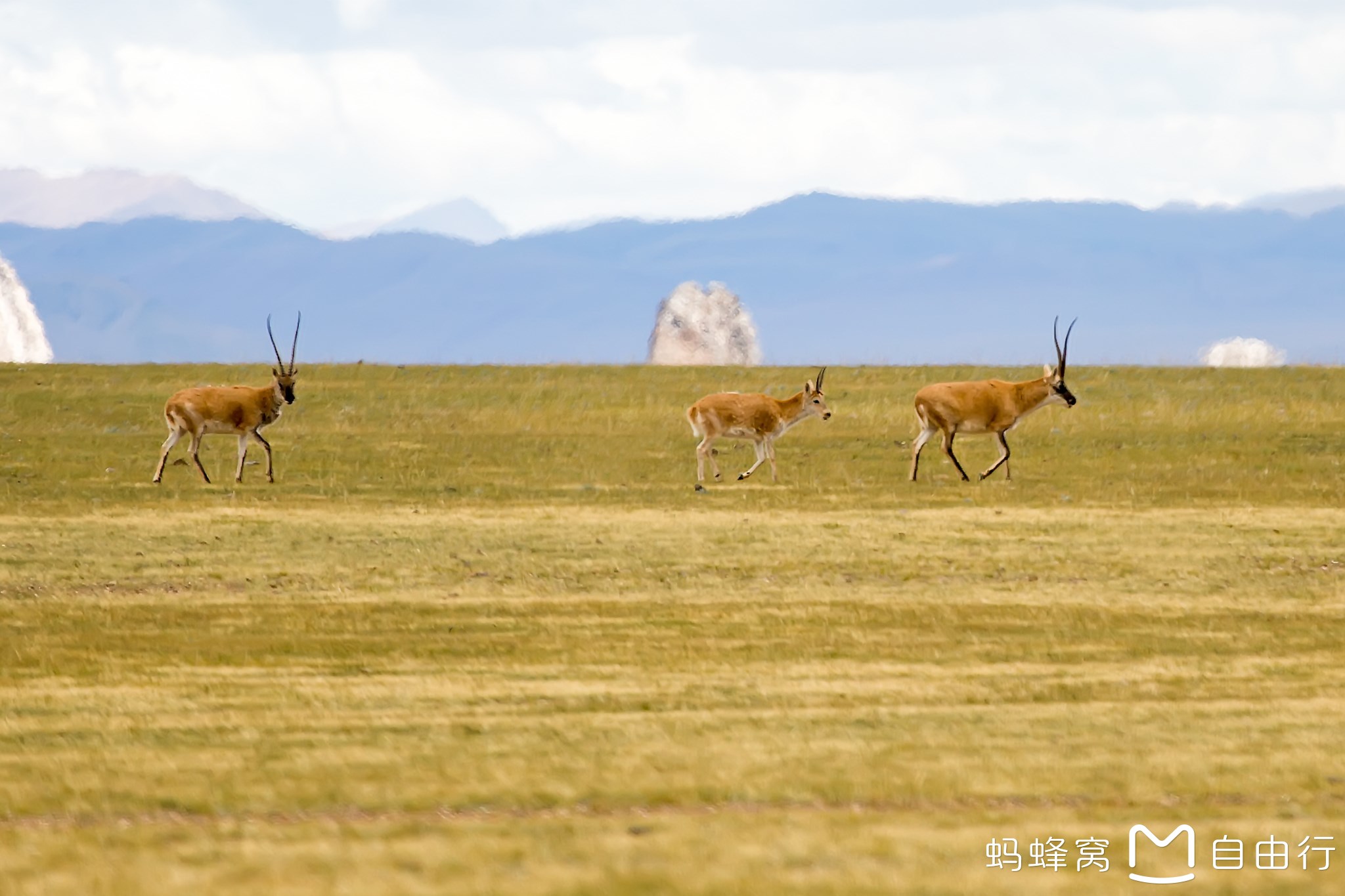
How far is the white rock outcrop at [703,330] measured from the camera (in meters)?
96.2

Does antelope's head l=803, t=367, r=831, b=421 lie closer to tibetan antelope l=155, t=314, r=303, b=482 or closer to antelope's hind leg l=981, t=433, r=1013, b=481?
antelope's hind leg l=981, t=433, r=1013, b=481

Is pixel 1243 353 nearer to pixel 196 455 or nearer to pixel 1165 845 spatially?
pixel 196 455

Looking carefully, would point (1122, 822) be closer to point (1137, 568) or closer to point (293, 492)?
point (1137, 568)

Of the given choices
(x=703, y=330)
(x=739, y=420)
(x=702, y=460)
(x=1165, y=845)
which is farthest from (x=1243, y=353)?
(x=1165, y=845)

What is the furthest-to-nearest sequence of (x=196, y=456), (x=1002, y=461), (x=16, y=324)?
(x=16, y=324)
(x=196, y=456)
(x=1002, y=461)

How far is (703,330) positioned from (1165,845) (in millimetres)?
88813

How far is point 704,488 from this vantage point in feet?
102

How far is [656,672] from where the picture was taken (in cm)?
1475

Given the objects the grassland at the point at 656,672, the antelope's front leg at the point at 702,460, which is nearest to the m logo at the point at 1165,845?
the grassland at the point at 656,672

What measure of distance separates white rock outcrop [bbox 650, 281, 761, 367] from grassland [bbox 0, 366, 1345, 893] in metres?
60.5

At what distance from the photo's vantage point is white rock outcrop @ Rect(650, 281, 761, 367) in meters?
96.2

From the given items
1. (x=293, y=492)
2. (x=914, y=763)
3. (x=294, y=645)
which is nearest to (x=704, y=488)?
(x=293, y=492)

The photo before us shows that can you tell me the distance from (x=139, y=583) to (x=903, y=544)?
9273 millimetres

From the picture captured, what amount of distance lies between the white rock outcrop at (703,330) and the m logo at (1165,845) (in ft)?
281
